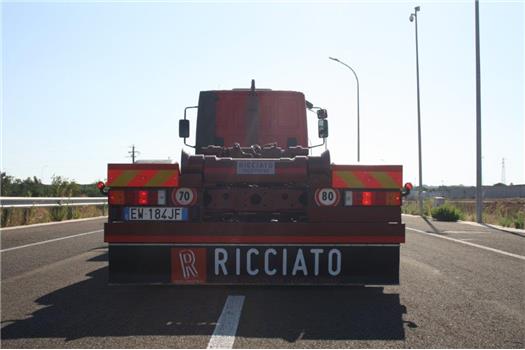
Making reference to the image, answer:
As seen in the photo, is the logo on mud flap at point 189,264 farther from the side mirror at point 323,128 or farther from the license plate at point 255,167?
the side mirror at point 323,128

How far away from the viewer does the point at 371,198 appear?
18.8 ft

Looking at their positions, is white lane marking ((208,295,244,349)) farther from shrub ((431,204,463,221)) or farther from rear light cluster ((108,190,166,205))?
shrub ((431,204,463,221))

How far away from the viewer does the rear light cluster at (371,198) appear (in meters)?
5.74

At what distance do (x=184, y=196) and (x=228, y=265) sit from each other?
854 mm

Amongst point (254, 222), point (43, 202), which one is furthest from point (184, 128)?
point (43, 202)

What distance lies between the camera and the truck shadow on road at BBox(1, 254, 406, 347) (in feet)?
14.3

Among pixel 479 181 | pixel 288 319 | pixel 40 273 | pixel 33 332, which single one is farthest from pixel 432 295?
pixel 479 181

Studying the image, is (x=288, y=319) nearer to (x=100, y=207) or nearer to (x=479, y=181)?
(x=479, y=181)

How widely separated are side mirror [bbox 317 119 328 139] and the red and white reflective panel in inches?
147

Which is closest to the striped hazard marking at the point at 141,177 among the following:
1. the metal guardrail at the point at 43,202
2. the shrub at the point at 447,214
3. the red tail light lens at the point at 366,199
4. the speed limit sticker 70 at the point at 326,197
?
the speed limit sticker 70 at the point at 326,197

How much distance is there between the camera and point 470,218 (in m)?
25.0

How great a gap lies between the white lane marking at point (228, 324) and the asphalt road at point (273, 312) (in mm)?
55

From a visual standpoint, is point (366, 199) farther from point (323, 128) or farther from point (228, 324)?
point (323, 128)

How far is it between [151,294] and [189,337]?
1.95m
